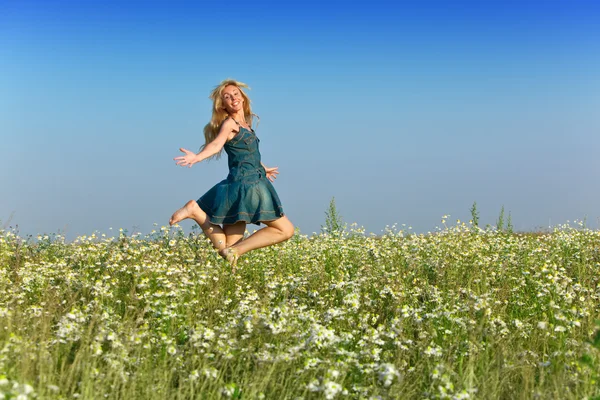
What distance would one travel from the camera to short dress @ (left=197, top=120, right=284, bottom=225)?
960 centimetres

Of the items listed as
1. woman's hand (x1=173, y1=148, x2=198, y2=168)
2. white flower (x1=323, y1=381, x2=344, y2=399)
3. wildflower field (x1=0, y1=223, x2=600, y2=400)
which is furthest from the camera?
woman's hand (x1=173, y1=148, x2=198, y2=168)

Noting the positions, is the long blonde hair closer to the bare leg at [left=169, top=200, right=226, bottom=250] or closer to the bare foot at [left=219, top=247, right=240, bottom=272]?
the bare leg at [left=169, top=200, right=226, bottom=250]

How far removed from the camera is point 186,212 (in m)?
9.76

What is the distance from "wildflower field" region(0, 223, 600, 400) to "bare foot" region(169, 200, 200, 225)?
0.51m

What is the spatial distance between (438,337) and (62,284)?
486 centimetres

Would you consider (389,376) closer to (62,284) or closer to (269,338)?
(269,338)

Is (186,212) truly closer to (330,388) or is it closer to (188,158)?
(188,158)

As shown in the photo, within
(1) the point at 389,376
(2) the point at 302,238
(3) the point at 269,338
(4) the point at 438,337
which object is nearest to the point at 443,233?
(2) the point at 302,238

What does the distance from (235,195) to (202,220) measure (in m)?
0.71

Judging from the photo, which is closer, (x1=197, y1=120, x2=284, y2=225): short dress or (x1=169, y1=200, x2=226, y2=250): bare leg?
(x1=197, y1=120, x2=284, y2=225): short dress

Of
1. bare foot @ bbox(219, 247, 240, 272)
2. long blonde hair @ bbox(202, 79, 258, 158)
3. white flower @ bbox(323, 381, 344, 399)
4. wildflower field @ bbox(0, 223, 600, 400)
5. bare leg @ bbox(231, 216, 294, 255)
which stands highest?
long blonde hair @ bbox(202, 79, 258, 158)

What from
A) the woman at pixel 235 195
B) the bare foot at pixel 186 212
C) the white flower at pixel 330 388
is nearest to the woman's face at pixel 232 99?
the woman at pixel 235 195

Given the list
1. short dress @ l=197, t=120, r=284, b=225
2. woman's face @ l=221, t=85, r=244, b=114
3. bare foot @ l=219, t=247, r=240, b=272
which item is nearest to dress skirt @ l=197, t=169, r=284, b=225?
short dress @ l=197, t=120, r=284, b=225

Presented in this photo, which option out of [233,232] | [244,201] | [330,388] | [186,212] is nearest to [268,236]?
[233,232]
